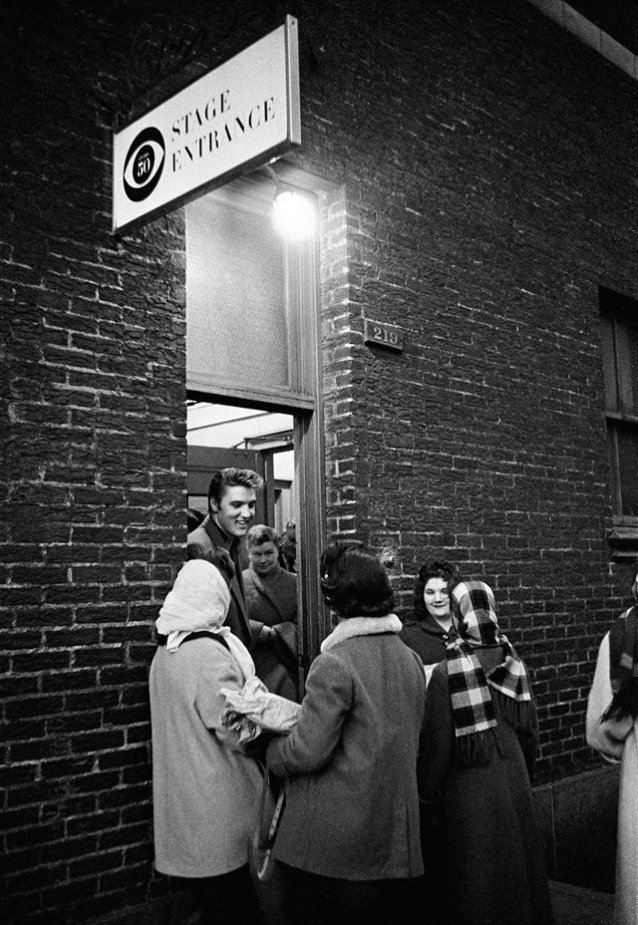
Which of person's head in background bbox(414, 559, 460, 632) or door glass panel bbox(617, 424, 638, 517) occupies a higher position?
door glass panel bbox(617, 424, 638, 517)

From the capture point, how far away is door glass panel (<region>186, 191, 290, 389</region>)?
532cm

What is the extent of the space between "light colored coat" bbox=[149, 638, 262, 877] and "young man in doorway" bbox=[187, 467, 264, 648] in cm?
84

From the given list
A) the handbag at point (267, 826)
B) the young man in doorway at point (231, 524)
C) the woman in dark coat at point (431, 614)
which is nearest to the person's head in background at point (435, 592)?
the woman in dark coat at point (431, 614)

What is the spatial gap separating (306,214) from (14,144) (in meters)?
2.04

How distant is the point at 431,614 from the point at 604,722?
1687 mm

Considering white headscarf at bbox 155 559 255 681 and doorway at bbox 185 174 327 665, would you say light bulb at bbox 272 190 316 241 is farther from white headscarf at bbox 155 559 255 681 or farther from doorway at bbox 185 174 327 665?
white headscarf at bbox 155 559 255 681

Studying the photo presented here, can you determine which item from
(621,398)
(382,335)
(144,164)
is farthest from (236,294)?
(621,398)

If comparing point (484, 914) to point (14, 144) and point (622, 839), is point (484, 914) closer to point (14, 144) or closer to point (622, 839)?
point (622, 839)

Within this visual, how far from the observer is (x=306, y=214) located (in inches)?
229

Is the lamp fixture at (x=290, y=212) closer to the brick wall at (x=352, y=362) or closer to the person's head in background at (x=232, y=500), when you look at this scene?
the brick wall at (x=352, y=362)

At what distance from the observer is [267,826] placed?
11.5 ft

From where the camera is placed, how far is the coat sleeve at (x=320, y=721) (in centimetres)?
332

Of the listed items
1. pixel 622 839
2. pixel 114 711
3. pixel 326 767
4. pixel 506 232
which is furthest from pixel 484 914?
pixel 506 232

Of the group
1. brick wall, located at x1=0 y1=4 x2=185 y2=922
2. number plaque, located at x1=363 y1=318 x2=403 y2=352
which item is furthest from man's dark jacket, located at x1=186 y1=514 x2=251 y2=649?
number plaque, located at x1=363 y1=318 x2=403 y2=352
